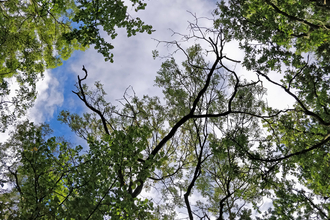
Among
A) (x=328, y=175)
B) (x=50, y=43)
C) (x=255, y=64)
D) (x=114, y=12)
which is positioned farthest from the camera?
(x=50, y=43)

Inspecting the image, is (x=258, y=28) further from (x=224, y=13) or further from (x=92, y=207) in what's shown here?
(x=92, y=207)

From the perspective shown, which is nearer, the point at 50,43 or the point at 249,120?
the point at 249,120

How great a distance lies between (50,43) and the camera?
11.3m

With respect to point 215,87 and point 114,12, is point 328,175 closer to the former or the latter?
point 215,87

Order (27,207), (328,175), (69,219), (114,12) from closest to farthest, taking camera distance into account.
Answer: (69,219), (27,207), (114,12), (328,175)

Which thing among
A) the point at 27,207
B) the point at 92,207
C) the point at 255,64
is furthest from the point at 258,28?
the point at 27,207

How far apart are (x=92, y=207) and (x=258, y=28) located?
29.2ft

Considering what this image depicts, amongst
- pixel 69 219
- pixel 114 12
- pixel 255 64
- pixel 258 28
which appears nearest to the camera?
pixel 69 219

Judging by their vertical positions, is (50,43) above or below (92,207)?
above

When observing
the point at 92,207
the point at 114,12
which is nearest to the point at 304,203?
the point at 92,207

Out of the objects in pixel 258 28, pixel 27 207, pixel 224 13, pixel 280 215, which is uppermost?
pixel 224 13

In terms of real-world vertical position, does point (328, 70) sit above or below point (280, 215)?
above

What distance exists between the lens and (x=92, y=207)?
360 cm

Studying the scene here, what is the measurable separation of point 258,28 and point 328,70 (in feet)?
10.2
